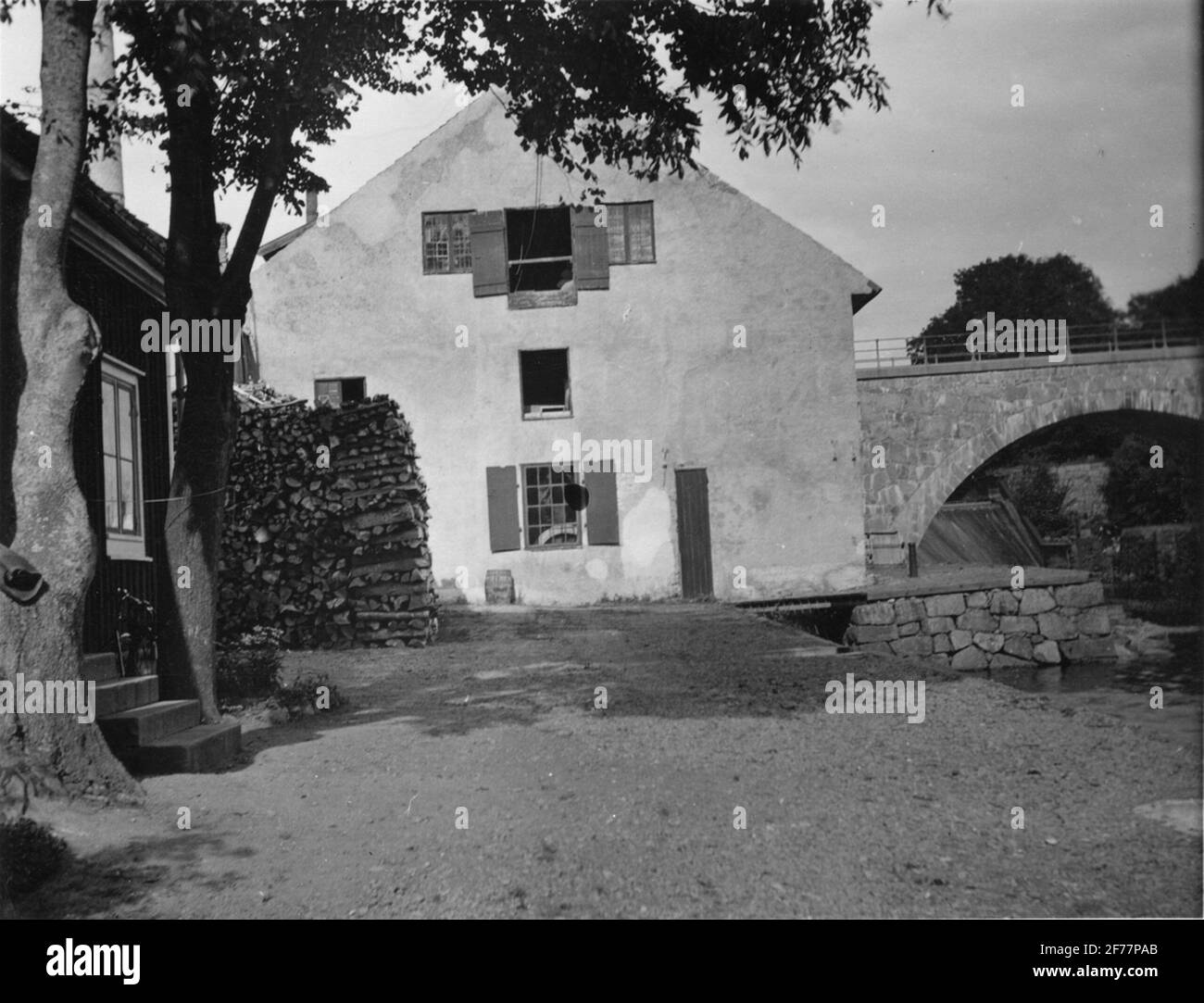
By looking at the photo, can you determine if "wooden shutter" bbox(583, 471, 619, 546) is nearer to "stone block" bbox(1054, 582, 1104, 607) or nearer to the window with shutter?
the window with shutter

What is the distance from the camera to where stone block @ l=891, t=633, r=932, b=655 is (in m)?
15.3

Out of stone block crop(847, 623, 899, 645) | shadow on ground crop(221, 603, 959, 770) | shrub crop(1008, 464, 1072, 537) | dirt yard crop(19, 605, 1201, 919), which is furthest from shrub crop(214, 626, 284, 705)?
shrub crop(1008, 464, 1072, 537)

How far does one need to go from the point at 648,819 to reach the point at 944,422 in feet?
57.5

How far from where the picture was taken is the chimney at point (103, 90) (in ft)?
22.0

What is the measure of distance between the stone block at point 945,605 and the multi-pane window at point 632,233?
7.95m

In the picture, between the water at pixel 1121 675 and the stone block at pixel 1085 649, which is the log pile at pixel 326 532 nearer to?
the water at pixel 1121 675

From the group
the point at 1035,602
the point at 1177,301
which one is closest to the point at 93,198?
the point at 1177,301

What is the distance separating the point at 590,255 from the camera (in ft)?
61.6

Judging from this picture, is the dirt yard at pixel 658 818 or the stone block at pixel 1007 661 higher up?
the dirt yard at pixel 658 818

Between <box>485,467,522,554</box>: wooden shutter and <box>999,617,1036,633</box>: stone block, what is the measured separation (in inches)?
316

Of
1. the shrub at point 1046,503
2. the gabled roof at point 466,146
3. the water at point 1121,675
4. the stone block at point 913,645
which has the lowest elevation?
the water at point 1121,675

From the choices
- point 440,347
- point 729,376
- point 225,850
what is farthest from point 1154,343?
point 440,347

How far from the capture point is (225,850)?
14.0 ft

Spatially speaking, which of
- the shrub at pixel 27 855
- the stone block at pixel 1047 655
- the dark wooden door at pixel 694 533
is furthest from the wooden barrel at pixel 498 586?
the shrub at pixel 27 855
